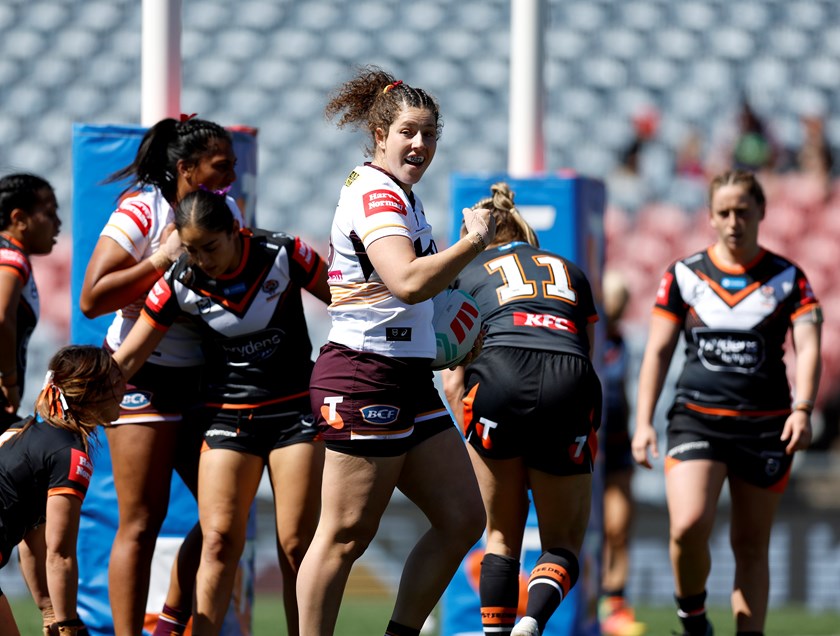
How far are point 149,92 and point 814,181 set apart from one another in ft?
25.7

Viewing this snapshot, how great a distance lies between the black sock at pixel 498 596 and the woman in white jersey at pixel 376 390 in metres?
0.63

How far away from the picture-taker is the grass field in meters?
7.04

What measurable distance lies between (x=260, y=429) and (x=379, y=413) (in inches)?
28.5

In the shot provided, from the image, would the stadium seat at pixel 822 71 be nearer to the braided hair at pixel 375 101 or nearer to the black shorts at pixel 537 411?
the black shorts at pixel 537 411

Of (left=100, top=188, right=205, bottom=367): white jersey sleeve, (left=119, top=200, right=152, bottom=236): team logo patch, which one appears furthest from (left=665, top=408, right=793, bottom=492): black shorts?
(left=119, top=200, right=152, bottom=236): team logo patch

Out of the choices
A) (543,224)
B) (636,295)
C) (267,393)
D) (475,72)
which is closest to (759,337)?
(543,224)

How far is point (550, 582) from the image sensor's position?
434 centimetres

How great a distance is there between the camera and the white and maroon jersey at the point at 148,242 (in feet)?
14.8

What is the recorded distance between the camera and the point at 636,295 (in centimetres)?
1124

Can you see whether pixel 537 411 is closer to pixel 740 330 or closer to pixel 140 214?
pixel 740 330

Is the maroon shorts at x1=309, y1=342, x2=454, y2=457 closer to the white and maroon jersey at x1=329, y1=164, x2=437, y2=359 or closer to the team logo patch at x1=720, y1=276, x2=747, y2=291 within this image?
the white and maroon jersey at x1=329, y1=164, x2=437, y2=359

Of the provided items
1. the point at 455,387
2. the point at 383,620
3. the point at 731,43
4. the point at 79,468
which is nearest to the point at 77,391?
the point at 79,468

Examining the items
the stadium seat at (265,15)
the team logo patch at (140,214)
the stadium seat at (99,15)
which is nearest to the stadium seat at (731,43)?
the stadium seat at (265,15)

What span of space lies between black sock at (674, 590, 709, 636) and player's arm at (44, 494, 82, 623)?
2.51 metres
